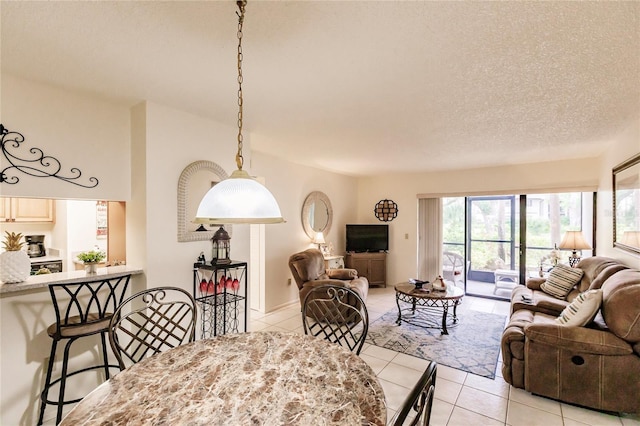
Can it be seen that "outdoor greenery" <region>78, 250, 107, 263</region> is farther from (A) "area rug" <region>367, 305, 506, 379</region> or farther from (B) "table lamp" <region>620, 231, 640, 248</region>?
(B) "table lamp" <region>620, 231, 640, 248</region>

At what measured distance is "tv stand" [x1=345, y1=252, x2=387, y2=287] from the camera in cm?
602

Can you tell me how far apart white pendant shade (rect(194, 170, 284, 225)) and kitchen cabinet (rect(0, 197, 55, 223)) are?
3.31 m

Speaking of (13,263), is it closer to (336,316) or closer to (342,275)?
(336,316)

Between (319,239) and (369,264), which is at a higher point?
(319,239)

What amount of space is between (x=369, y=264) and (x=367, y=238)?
552 mm

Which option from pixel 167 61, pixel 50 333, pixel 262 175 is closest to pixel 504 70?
pixel 167 61

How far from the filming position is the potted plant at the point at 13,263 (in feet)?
6.42

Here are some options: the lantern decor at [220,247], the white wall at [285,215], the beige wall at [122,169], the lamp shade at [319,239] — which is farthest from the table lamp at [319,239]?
the lantern decor at [220,247]

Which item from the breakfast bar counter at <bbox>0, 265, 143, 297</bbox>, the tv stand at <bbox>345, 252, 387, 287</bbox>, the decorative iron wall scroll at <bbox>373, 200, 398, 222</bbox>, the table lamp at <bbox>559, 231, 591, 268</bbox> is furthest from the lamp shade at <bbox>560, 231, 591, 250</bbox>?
the breakfast bar counter at <bbox>0, 265, 143, 297</bbox>

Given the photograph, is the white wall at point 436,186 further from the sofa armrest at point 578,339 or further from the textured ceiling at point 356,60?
the sofa armrest at point 578,339

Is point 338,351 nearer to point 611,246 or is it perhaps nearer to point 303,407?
point 303,407

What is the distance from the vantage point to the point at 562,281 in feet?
11.8

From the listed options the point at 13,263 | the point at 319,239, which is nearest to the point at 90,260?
the point at 13,263

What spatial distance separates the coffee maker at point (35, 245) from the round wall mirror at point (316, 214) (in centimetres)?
368
